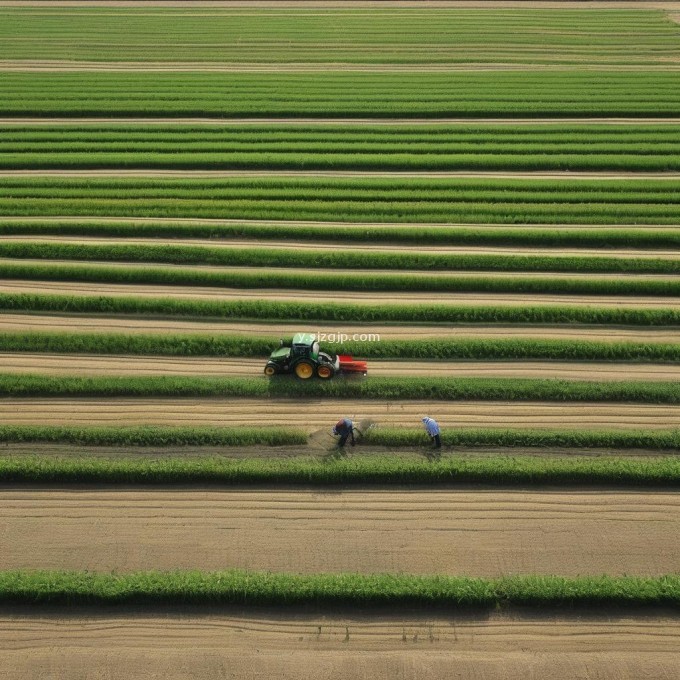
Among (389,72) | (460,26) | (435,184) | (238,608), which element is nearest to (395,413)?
(238,608)

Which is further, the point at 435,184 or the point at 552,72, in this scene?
the point at 552,72

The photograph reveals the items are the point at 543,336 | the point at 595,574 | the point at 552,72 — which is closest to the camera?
the point at 595,574

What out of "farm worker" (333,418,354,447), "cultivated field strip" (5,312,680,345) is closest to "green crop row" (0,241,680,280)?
"cultivated field strip" (5,312,680,345)

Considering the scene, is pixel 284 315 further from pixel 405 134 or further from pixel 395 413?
pixel 405 134

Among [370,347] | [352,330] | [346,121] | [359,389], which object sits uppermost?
[346,121]

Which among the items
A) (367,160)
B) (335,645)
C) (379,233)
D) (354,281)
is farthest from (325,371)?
(367,160)

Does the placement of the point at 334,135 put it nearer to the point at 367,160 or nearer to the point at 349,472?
the point at 367,160
